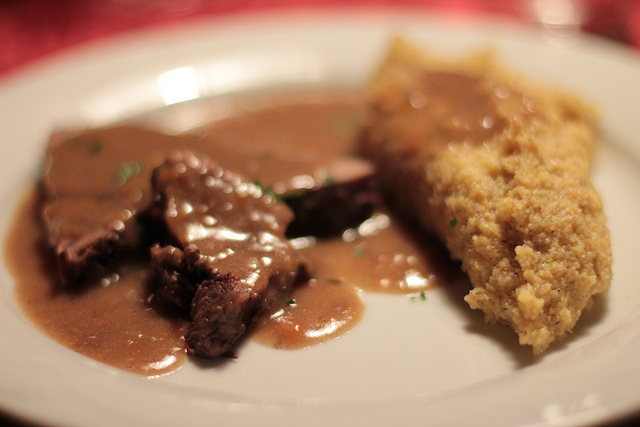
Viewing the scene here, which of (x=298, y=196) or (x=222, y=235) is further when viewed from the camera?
(x=298, y=196)

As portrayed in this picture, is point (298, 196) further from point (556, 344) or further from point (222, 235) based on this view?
point (556, 344)

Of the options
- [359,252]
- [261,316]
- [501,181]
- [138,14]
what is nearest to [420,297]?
[359,252]

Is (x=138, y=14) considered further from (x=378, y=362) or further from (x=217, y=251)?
(x=378, y=362)

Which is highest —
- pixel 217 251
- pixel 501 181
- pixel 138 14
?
pixel 501 181

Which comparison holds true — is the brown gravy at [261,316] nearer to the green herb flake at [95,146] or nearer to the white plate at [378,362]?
the white plate at [378,362]

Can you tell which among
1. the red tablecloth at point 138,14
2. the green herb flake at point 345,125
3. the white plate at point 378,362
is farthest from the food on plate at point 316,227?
the red tablecloth at point 138,14

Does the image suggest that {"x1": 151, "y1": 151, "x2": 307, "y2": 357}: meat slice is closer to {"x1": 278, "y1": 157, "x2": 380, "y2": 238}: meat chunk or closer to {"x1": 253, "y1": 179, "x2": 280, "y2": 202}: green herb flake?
{"x1": 253, "y1": 179, "x2": 280, "y2": 202}: green herb flake

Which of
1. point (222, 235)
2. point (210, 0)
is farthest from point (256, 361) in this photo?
point (210, 0)
